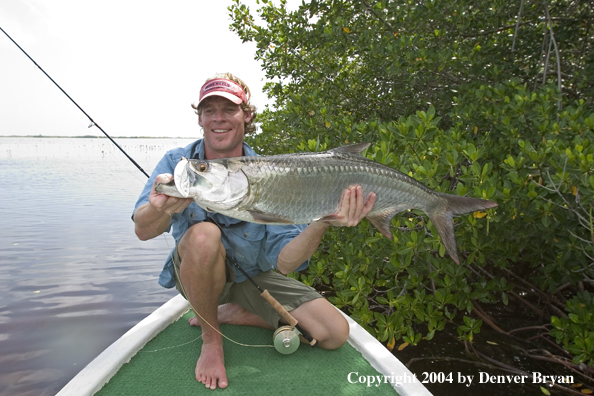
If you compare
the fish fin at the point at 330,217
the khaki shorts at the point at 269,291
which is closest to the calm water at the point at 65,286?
the khaki shorts at the point at 269,291

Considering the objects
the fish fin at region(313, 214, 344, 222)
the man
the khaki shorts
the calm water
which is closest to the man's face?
the man

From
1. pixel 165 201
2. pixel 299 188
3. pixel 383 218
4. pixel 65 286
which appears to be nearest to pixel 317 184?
pixel 299 188

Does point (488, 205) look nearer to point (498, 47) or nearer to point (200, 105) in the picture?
point (200, 105)

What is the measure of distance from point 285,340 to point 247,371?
0.36 meters

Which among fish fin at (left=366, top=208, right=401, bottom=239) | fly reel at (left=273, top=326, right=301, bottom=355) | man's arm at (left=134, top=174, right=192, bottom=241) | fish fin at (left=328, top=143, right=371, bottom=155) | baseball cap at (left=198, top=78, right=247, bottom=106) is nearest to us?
man's arm at (left=134, top=174, right=192, bottom=241)

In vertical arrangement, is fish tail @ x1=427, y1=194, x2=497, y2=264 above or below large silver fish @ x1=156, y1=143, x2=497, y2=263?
below

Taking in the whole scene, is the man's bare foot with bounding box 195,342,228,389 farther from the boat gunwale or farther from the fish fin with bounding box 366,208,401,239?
the fish fin with bounding box 366,208,401,239

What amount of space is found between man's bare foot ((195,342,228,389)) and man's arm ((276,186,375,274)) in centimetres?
79

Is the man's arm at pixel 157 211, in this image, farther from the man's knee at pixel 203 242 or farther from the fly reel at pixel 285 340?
the fly reel at pixel 285 340

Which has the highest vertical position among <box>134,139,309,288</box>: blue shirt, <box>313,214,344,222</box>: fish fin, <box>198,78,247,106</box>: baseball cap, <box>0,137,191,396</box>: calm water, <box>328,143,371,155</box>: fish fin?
<box>198,78,247,106</box>: baseball cap

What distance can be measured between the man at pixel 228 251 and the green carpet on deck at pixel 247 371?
127 mm

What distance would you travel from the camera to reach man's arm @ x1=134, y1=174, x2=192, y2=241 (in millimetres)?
2361

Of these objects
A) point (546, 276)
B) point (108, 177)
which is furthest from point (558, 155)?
point (108, 177)

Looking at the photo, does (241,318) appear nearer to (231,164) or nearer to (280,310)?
(280,310)
